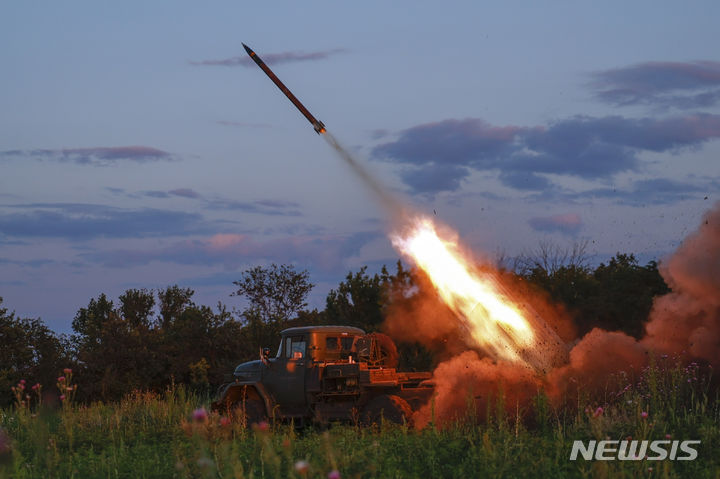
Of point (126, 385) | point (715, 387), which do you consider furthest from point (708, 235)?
point (126, 385)

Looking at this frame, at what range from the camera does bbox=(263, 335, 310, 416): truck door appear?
20.6 m

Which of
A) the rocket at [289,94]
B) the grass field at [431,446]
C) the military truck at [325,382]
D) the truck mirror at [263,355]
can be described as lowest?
the grass field at [431,446]

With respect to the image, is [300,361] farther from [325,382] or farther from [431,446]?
[431,446]

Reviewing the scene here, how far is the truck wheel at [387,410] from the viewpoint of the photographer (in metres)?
18.8

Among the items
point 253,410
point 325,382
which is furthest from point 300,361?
point 253,410

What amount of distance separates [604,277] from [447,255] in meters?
18.4

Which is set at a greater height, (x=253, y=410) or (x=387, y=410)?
(x=253, y=410)

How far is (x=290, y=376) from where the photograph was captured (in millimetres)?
20781

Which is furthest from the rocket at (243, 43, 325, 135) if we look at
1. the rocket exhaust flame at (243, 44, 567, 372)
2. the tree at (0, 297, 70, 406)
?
the tree at (0, 297, 70, 406)

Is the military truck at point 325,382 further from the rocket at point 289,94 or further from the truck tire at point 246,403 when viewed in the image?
the rocket at point 289,94

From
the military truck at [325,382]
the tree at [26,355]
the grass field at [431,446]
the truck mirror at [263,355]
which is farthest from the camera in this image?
the tree at [26,355]

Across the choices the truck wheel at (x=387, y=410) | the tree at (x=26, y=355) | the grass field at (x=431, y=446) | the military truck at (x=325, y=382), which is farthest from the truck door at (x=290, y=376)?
the tree at (x=26, y=355)

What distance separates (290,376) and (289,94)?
303 inches

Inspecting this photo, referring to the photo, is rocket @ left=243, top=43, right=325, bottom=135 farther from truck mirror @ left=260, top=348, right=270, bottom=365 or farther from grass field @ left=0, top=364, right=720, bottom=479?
grass field @ left=0, top=364, right=720, bottom=479
